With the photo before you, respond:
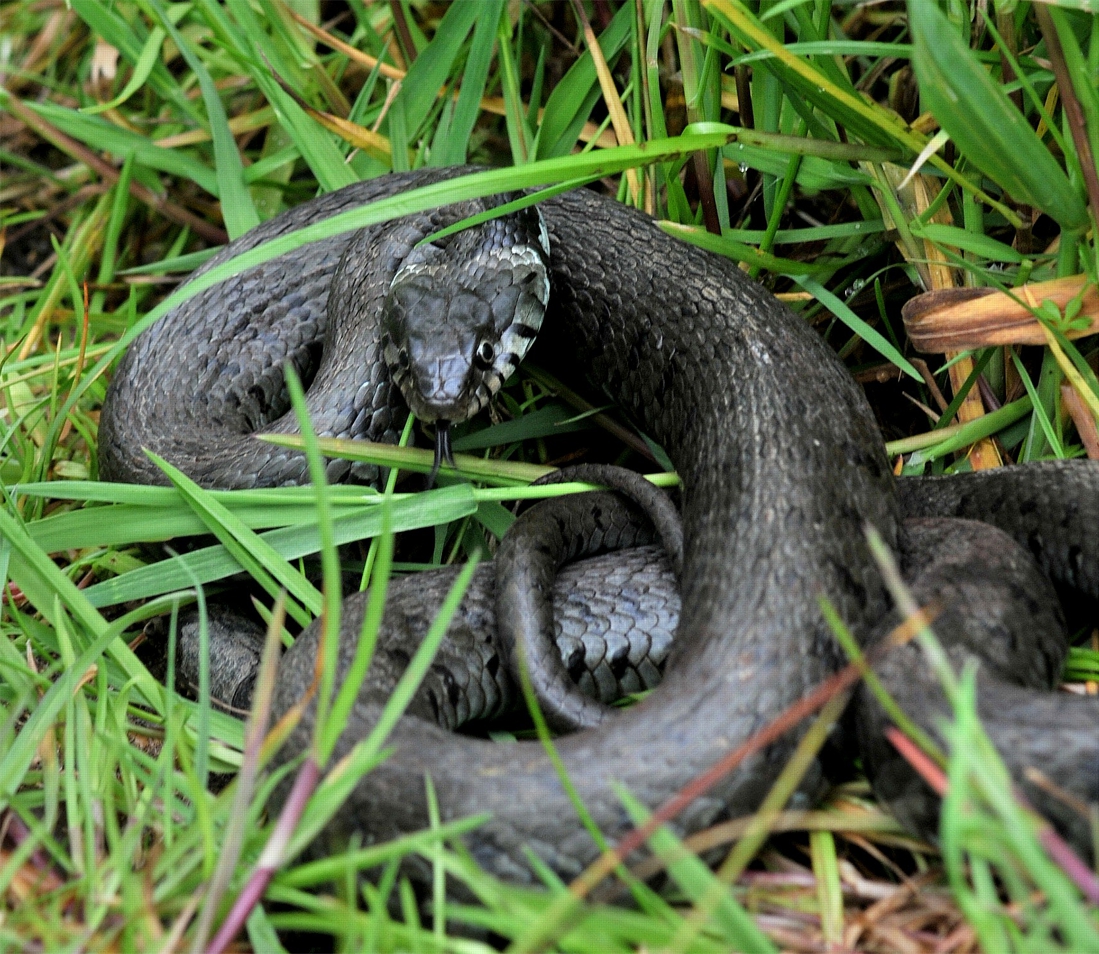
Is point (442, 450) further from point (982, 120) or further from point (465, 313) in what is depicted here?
point (982, 120)

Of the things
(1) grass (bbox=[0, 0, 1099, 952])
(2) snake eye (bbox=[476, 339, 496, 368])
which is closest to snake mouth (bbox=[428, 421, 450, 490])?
(1) grass (bbox=[0, 0, 1099, 952])

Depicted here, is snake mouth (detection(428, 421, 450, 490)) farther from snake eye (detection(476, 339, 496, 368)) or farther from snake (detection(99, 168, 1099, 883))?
snake eye (detection(476, 339, 496, 368))

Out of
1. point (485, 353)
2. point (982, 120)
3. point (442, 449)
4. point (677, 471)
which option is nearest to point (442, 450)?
point (442, 449)

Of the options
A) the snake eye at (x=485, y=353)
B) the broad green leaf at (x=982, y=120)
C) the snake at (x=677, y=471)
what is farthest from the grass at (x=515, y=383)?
the snake eye at (x=485, y=353)

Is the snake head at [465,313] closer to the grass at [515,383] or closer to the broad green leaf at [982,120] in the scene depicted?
the grass at [515,383]

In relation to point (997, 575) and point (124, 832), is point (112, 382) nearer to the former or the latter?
point (124, 832)

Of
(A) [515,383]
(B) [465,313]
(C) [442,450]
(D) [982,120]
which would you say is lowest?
(C) [442,450]
